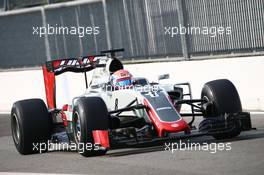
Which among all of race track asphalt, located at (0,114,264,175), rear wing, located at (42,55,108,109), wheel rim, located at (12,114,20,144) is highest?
rear wing, located at (42,55,108,109)

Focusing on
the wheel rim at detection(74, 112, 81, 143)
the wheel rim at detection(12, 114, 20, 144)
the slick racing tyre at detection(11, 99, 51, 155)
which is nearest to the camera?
the wheel rim at detection(74, 112, 81, 143)

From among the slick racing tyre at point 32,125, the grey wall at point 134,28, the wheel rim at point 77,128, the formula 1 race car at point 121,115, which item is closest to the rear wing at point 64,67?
the formula 1 race car at point 121,115

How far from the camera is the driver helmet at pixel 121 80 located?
14969 millimetres

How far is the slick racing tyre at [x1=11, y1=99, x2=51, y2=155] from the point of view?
48.4ft

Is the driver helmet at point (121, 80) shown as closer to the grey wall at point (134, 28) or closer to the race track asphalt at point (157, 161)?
the race track asphalt at point (157, 161)

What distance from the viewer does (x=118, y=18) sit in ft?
75.0

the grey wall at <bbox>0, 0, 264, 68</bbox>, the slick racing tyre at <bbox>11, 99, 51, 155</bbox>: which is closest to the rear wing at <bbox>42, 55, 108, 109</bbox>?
the slick racing tyre at <bbox>11, 99, 51, 155</bbox>

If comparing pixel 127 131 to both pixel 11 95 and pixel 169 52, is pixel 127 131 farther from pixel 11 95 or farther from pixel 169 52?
pixel 11 95

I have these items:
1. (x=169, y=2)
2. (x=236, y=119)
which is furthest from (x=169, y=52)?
(x=236, y=119)

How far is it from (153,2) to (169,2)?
29.7 inches

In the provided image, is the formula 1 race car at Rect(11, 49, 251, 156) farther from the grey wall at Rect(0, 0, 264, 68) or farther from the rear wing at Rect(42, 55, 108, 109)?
the grey wall at Rect(0, 0, 264, 68)

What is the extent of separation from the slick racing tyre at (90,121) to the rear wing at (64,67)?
2.76 metres

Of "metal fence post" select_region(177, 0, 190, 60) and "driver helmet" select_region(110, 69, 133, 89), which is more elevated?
"metal fence post" select_region(177, 0, 190, 60)

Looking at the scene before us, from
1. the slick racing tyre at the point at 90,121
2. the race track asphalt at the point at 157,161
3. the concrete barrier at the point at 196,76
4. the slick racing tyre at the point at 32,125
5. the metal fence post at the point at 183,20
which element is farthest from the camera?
the metal fence post at the point at 183,20
